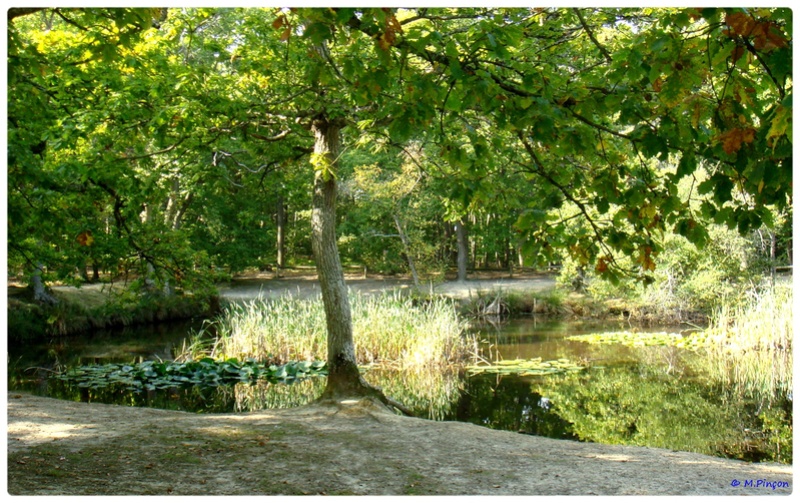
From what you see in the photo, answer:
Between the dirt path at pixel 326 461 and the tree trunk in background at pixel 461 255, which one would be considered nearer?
the dirt path at pixel 326 461

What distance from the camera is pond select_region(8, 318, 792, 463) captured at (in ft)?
23.4

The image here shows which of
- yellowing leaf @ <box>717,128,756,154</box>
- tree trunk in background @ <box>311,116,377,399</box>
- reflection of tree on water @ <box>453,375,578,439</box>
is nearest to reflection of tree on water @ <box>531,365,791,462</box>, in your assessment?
reflection of tree on water @ <box>453,375,578,439</box>

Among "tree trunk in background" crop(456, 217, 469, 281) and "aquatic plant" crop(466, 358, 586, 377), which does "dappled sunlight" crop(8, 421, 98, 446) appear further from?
"tree trunk in background" crop(456, 217, 469, 281)

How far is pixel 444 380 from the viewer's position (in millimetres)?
→ 9688

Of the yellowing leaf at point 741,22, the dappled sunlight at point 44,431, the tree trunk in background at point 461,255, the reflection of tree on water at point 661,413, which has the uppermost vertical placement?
the yellowing leaf at point 741,22

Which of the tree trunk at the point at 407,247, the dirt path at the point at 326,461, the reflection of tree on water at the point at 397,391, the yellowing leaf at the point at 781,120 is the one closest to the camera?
the yellowing leaf at the point at 781,120

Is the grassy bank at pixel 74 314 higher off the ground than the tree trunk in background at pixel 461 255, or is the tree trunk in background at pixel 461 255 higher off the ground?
the tree trunk in background at pixel 461 255

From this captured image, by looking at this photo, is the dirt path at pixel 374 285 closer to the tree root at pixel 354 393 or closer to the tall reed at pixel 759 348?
the tall reed at pixel 759 348

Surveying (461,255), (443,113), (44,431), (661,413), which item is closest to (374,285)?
(461,255)

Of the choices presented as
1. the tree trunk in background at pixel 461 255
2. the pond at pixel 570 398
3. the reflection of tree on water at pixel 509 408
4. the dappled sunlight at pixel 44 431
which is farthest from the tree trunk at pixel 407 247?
the dappled sunlight at pixel 44 431

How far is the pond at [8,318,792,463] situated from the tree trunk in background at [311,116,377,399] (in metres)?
1.45

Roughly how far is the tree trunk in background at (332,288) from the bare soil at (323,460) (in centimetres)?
60
